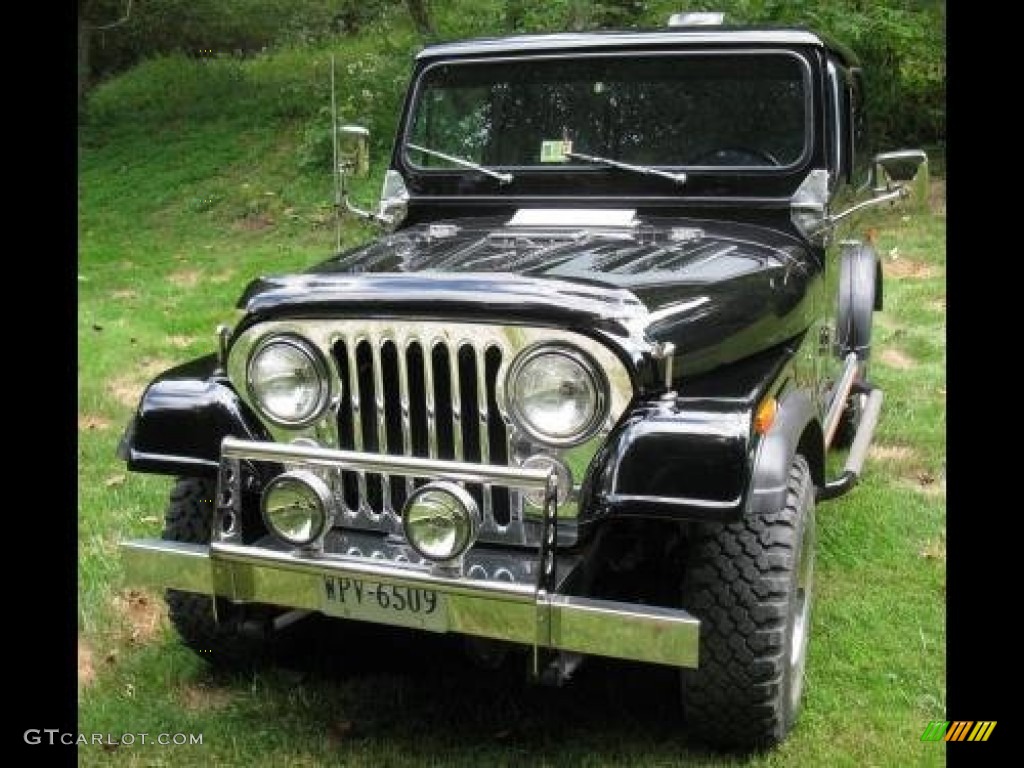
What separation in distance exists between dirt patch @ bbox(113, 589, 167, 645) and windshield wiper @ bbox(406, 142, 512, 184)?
1.80m

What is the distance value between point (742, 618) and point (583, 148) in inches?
69.6

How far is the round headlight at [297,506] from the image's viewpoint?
2646 mm

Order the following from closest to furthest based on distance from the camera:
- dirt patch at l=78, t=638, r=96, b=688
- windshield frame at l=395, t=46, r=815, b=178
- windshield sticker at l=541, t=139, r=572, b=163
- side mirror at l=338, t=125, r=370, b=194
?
dirt patch at l=78, t=638, r=96, b=688, windshield frame at l=395, t=46, r=815, b=178, windshield sticker at l=541, t=139, r=572, b=163, side mirror at l=338, t=125, r=370, b=194

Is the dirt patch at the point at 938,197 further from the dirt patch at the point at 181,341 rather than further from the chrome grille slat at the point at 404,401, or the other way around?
the chrome grille slat at the point at 404,401

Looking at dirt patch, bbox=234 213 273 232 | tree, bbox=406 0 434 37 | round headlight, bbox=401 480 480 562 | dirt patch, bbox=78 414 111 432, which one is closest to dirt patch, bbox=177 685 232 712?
round headlight, bbox=401 480 480 562

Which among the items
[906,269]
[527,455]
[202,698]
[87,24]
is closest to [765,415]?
[527,455]

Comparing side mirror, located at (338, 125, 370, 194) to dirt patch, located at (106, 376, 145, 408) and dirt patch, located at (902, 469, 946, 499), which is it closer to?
dirt patch, located at (106, 376, 145, 408)

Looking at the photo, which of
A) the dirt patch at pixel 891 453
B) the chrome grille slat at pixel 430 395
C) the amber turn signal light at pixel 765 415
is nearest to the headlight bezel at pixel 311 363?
the chrome grille slat at pixel 430 395

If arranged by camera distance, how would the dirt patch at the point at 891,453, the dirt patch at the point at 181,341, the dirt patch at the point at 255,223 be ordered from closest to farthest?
the dirt patch at the point at 891,453, the dirt patch at the point at 181,341, the dirt patch at the point at 255,223

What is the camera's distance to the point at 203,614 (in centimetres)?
329

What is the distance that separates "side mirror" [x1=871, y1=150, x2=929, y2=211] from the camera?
11.6 ft

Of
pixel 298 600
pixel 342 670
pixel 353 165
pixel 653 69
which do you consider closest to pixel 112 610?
pixel 342 670

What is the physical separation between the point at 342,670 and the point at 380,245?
4.23 ft

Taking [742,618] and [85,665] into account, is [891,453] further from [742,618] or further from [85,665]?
[85,665]
